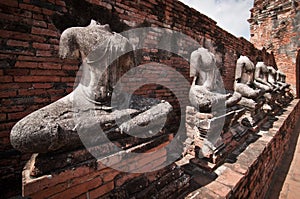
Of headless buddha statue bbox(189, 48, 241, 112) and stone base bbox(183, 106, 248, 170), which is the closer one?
stone base bbox(183, 106, 248, 170)

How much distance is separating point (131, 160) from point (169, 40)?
3.20 metres

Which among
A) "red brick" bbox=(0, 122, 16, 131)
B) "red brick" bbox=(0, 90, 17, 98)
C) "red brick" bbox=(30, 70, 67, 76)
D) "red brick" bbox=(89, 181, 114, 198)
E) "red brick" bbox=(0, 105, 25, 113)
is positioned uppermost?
"red brick" bbox=(30, 70, 67, 76)

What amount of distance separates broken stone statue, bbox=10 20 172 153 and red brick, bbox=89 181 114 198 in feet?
1.07

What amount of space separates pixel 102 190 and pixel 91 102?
653 millimetres

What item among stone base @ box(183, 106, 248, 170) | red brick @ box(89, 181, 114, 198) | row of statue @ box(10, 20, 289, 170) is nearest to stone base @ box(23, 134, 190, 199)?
red brick @ box(89, 181, 114, 198)

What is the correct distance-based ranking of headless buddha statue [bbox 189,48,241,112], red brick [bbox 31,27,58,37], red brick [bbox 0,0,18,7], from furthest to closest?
headless buddha statue [bbox 189,48,241,112] < red brick [bbox 31,27,58,37] < red brick [bbox 0,0,18,7]

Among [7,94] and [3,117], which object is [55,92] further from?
[3,117]

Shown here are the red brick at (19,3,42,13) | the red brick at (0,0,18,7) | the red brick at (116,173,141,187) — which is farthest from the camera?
the red brick at (19,3,42,13)

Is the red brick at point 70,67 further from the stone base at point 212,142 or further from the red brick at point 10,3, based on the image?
the stone base at point 212,142

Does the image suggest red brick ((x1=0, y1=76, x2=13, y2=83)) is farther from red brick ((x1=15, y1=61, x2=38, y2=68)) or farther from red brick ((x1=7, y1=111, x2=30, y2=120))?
red brick ((x1=7, y1=111, x2=30, y2=120))

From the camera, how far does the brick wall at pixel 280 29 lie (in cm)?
948

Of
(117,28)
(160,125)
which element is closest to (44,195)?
(160,125)

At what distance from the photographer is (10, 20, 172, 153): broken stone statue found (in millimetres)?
1048

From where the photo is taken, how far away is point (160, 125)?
1.51 metres
